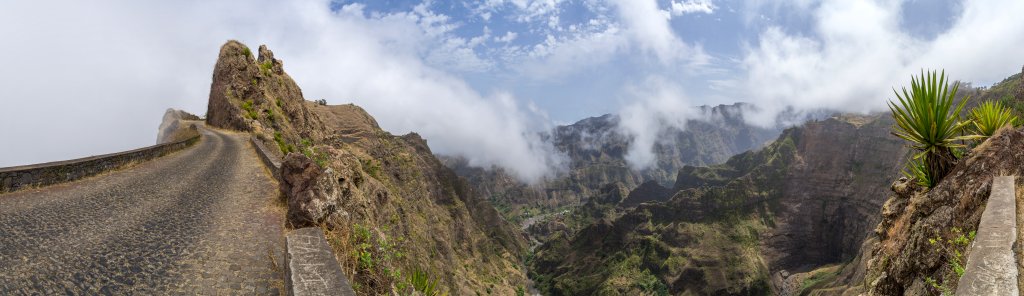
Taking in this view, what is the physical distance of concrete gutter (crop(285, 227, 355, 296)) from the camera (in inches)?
279

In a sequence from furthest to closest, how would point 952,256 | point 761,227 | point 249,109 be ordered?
1. point 761,227
2. point 249,109
3. point 952,256

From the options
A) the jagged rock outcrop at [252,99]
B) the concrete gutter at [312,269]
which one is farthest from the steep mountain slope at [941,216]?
the jagged rock outcrop at [252,99]

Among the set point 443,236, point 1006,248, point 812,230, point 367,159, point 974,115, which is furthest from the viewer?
point 812,230

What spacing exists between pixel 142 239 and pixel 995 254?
1584 centimetres

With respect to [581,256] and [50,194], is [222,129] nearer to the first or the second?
[50,194]

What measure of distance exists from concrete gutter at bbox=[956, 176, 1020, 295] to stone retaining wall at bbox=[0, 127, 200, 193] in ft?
76.9

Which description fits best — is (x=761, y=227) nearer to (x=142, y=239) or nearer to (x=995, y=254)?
(x=995, y=254)

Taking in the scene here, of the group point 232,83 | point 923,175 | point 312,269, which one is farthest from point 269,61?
point 923,175

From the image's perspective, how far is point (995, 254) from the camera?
6344 millimetres

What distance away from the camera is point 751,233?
157125 millimetres

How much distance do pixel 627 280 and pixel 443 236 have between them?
246ft

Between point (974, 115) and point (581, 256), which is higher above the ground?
point (974, 115)

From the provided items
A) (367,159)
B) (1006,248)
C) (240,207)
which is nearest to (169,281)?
(240,207)

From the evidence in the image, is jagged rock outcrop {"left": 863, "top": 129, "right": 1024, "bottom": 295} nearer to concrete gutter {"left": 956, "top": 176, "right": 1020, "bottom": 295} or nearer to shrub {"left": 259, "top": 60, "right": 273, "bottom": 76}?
concrete gutter {"left": 956, "top": 176, "right": 1020, "bottom": 295}
